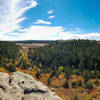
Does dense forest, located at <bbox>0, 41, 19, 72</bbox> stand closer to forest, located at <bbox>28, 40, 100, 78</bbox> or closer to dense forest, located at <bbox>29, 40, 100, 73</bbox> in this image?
forest, located at <bbox>28, 40, 100, 78</bbox>

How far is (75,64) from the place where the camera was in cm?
10944

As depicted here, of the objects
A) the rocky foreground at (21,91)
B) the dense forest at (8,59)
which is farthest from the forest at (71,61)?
the rocky foreground at (21,91)

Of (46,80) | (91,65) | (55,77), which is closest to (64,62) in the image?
(91,65)

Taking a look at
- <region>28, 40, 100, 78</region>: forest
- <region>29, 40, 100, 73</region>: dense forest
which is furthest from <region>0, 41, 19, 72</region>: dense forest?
<region>29, 40, 100, 73</region>: dense forest

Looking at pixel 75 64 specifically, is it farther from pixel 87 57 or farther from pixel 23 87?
pixel 23 87

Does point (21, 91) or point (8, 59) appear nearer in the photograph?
point (21, 91)

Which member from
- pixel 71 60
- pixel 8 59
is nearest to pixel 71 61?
pixel 71 60

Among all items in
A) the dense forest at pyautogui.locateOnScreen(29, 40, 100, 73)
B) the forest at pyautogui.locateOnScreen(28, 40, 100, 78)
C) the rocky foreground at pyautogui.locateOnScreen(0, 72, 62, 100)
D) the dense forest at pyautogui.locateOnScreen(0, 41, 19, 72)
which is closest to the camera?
the rocky foreground at pyautogui.locateOnScreen(0, 72, 62, 100)

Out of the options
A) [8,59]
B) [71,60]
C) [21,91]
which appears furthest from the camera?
[71,60]

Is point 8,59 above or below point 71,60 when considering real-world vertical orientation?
above

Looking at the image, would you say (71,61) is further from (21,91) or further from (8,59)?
(21,91)

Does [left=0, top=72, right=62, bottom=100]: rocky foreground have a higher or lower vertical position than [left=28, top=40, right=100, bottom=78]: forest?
higher

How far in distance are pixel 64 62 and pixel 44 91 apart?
10144 cm

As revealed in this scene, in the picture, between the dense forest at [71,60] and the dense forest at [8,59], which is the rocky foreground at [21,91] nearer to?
the dense forest at [8,59]
